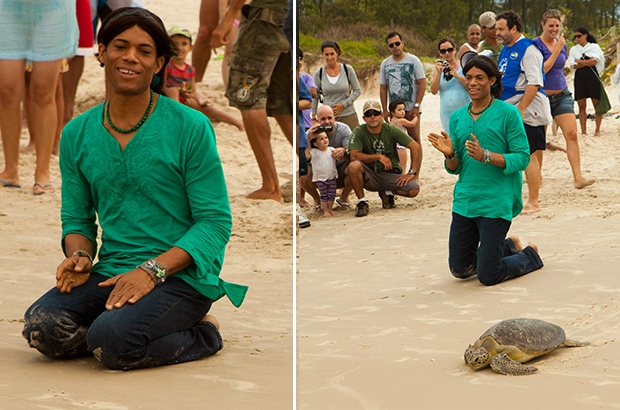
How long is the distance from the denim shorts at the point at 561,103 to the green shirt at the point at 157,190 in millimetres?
3389

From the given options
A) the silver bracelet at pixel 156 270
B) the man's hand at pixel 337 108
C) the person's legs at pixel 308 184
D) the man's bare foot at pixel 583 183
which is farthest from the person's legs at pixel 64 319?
the man's bare foot at pixel 583 183

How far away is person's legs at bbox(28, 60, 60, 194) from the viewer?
4516 mm

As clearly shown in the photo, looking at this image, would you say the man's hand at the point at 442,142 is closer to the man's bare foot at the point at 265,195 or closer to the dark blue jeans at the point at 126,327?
the dark blue jeans at the point at 126,327

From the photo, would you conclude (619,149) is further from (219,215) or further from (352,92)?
(219,215)

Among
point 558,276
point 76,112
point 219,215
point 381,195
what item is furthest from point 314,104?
point 219,215

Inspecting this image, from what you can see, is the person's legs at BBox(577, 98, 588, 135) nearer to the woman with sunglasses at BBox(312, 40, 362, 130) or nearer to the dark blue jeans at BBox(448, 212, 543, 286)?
the woman with sunglasses at BBox(312, 40, 362, 130)

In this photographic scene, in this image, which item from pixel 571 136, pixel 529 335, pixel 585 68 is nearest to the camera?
pixel 529 335

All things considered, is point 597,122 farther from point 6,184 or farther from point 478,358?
point 478,358

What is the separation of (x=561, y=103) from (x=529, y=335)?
3194 mm

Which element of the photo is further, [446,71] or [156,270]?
[446,71]

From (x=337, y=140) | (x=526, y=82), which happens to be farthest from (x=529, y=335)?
(x=337, y=140)

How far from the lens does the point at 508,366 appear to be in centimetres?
252

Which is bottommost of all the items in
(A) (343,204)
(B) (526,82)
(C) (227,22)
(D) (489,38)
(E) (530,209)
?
(A) (343,204)

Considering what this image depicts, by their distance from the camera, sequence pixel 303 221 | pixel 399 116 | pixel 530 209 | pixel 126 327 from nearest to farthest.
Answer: pixel 126 327 < pixel 530 209 < pixel 303 221 < pixel 399 116
